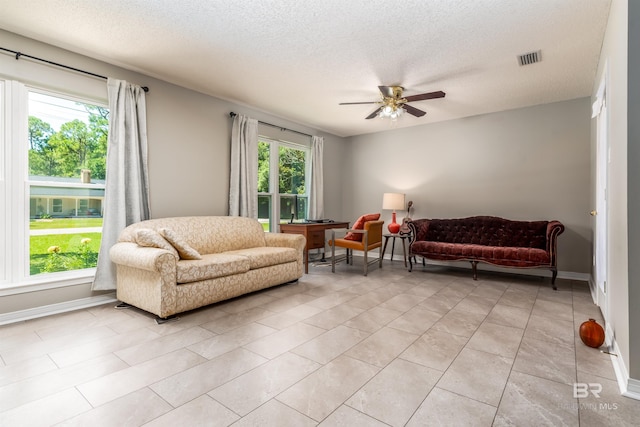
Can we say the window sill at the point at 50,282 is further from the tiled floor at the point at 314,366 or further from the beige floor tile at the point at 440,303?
the beige floor tile at the point at 440,303

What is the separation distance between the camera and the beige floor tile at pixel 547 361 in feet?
6.40

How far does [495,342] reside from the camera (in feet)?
7.96

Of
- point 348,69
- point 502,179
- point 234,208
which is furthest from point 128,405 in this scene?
point 502,179

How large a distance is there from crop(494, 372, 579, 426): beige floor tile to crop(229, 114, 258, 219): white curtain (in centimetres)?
378

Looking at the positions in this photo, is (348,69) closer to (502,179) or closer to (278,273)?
(278,273)

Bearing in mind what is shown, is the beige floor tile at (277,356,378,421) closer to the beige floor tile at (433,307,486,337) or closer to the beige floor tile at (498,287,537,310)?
the beige floor tile at (433,307,486,337)

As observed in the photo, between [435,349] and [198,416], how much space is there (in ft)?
5.35

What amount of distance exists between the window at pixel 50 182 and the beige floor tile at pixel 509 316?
4.22 metres

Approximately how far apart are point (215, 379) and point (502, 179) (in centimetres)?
512

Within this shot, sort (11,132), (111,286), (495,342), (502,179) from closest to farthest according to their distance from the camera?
(495,342) < (11,132) < (111,286) < (502,179)

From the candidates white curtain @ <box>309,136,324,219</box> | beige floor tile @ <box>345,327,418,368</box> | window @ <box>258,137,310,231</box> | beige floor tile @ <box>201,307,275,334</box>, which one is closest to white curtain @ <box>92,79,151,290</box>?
beige floor tile @ <box>201,307,275,334</box>

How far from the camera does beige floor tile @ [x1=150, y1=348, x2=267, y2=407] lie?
1.72 m

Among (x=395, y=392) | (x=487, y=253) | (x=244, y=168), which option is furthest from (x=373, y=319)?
(x=244, y=168)

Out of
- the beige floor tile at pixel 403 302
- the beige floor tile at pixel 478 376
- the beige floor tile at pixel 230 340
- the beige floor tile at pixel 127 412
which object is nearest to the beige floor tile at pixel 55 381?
the beige floor tile at pixel 127 412
